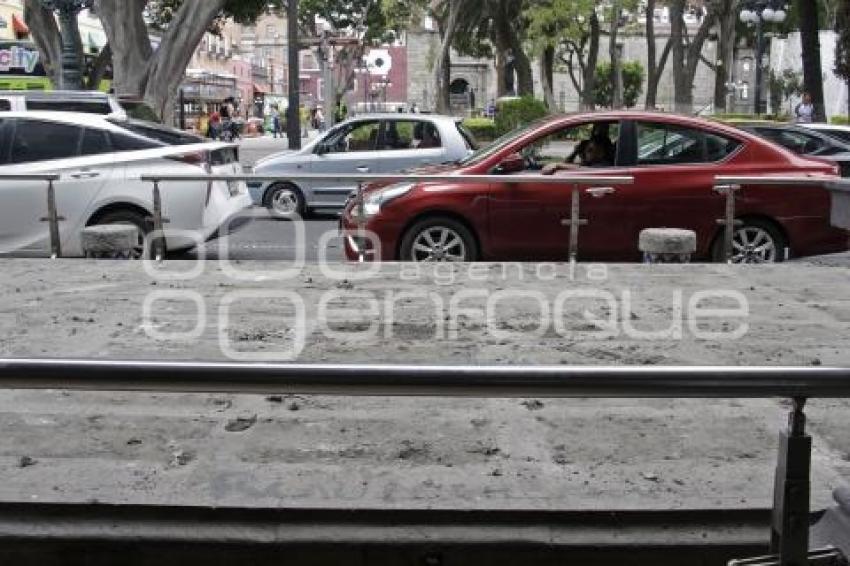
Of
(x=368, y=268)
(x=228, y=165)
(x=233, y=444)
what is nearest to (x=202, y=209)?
(x=228, y=165)

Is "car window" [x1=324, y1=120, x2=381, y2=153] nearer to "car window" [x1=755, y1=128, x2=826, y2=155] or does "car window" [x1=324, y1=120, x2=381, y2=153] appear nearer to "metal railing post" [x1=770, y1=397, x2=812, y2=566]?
"car window" [x1=755, y1=128, x2=826, y2=155]

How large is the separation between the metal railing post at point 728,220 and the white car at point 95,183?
4.89m

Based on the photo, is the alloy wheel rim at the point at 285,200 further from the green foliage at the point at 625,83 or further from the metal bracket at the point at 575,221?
the green foliage at the point at 625,83

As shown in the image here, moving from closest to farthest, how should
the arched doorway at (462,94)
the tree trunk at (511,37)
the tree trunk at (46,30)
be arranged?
the tree trunk at (46,30), the tree trunk at (511,37), the arched doorway at (462,94)

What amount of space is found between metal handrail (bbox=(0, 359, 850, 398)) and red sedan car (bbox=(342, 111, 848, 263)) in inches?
248

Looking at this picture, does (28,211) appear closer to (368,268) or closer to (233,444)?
(368,268)

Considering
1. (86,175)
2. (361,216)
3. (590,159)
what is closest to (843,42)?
(590,159)

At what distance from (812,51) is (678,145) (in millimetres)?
18025

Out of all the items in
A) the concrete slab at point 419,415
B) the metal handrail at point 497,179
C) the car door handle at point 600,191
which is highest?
the metal handrail at point 497,179

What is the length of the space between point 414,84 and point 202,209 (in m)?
67.7

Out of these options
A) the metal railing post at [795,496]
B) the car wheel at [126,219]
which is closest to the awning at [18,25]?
the car wheel at [126,219]

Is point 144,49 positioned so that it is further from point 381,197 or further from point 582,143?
point 582,143

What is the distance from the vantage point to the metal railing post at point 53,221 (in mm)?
9031

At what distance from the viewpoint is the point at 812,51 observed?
80.5ft
